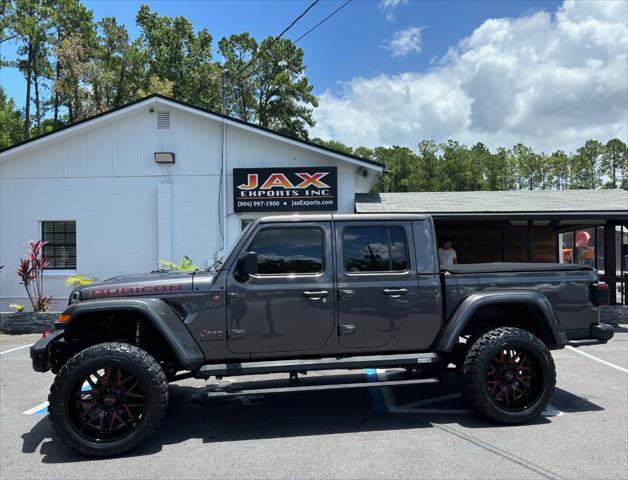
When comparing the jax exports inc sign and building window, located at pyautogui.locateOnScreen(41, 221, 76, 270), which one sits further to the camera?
building window, located at pyautogui.locateOnScreen(41, 221, 76, 270)

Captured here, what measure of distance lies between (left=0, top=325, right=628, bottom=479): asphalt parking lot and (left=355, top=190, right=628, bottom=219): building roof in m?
5.68

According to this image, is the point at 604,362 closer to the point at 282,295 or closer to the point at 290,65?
the point at 282,295

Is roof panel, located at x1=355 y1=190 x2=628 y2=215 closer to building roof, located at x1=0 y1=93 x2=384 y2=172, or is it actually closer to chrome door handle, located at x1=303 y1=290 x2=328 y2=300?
building roof, located at x1=0 y1=93 x2=384 y2=172

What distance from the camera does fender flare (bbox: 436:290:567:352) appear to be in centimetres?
449

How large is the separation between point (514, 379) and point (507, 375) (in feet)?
0.27

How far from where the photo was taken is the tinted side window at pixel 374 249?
4625mm

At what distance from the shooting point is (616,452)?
3910 mm

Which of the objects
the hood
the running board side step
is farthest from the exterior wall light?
the running board side step

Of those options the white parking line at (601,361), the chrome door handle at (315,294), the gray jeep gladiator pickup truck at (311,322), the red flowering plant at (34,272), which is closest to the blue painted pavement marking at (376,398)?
the gray jeep gladiator pickup truck at (311,322)

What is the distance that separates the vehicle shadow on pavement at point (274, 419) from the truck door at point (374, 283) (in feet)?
2.75

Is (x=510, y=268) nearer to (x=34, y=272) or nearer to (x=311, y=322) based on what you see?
(x=311, y=322)

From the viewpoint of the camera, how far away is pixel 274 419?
191 inches

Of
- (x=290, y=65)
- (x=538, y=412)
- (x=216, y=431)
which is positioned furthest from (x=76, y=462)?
(x=290, y=65)

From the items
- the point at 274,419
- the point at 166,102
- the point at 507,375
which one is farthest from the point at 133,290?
the point at 166,102
